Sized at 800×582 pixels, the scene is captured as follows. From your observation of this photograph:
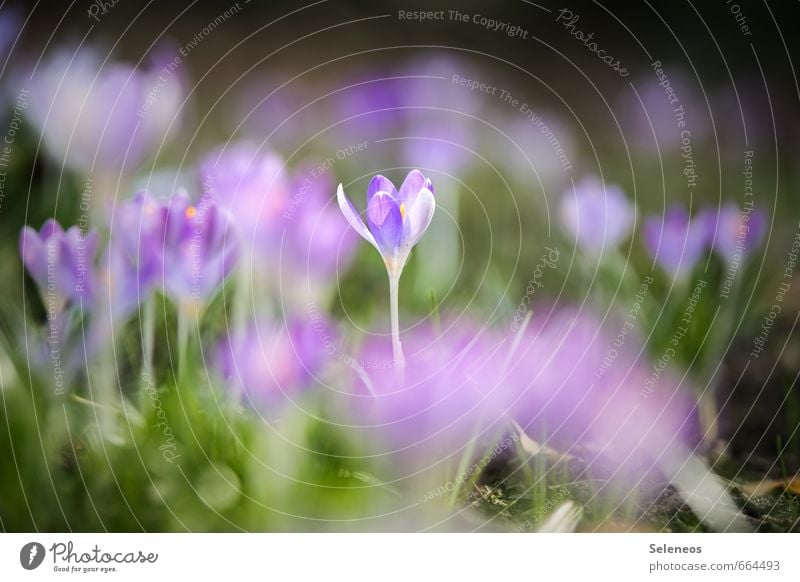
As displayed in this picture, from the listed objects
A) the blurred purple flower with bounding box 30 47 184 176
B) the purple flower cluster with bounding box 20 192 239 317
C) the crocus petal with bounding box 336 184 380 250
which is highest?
the blurred purple flower with bounding box 30 47 184 176

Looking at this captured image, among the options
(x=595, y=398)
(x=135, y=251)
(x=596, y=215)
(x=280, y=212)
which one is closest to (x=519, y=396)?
(x=595, y=398)

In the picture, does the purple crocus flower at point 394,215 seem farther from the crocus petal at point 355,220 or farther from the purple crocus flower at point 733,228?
the purple crocus flower at point 733,228

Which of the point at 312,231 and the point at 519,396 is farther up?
the point at 312,231

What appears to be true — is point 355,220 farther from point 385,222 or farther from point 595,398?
point 595,398
